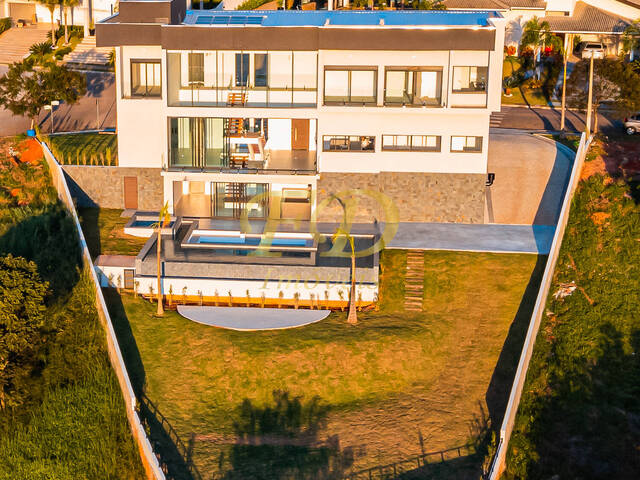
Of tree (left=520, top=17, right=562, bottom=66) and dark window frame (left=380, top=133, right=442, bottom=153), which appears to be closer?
dark window frame (left=380, top=133, right=442, bottom=153)

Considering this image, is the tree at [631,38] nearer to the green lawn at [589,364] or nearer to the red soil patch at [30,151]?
the green lawn at [589,364]

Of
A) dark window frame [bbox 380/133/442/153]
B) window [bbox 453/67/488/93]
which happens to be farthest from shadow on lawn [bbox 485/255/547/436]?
window [bbox 453/67/488/93]

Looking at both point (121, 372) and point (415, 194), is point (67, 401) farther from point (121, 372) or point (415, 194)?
point (415, 194)

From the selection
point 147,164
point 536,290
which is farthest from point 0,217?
point 536,290

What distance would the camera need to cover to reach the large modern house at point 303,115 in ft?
157

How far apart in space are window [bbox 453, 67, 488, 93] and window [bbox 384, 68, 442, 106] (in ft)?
2.81

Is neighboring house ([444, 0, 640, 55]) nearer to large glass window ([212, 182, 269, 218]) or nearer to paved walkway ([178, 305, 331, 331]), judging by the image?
large glass window ([212, 182, 269, 218])

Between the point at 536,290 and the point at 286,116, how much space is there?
1544cm

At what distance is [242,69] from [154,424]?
21151 mm

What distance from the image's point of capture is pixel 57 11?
3524 inches

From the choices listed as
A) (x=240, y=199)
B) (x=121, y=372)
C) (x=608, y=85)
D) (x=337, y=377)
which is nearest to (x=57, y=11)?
(x=240, y=199)

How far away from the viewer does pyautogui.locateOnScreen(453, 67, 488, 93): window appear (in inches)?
1891

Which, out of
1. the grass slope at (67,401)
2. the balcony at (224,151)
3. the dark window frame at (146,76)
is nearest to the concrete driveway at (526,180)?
the balcony at (224,151)

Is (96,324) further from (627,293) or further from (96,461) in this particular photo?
(627,293)
